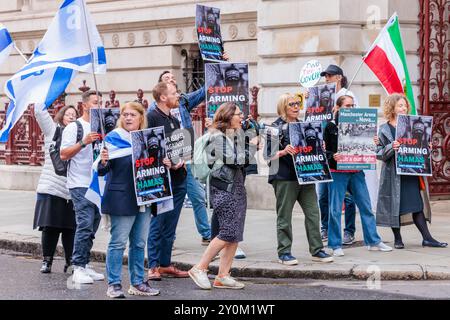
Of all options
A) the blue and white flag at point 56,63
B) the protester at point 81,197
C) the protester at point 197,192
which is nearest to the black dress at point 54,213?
the protester at point 81,197

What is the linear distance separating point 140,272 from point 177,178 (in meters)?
1.29

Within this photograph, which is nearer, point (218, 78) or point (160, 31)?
point (218, 78)

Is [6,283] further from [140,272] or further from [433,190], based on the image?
[433,190]

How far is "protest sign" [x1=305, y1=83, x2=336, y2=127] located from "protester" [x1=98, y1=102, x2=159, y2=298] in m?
2.65

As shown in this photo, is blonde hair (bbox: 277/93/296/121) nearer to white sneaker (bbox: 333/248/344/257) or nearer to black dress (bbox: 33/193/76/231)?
white sneaker (bbox: 333/248/344/257)

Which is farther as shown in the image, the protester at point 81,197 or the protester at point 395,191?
the protester at point 395,191

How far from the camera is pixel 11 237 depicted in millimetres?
12398

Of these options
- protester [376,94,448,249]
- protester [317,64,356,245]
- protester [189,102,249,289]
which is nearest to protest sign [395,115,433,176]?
protester [376,94,448,249]

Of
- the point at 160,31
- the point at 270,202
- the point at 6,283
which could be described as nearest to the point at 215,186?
the point at 6,283

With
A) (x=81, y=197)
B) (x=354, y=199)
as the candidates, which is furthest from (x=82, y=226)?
(x=354, y=199)

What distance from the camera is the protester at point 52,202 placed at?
1004 cm

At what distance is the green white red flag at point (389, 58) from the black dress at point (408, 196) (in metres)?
0.90

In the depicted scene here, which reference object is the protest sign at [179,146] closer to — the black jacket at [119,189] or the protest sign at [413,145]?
the black jacket at [119,189]

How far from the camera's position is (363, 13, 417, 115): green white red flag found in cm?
1130
